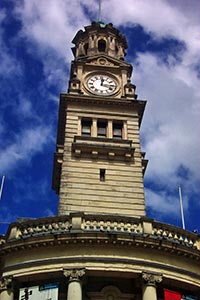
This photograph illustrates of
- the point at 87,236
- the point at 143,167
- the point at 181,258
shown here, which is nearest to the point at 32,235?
the point at 87,236

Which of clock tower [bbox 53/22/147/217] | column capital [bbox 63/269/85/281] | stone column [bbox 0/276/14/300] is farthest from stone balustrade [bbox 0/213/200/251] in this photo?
clock tower [bbox 53/22/147/217]

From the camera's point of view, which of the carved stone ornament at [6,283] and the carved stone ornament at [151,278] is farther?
the carved stone ornament at [6,283]

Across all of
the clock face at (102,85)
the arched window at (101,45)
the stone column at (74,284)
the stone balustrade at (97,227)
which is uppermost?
the arched window at (101,45)

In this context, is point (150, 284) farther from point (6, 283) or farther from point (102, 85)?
point (102, 85)

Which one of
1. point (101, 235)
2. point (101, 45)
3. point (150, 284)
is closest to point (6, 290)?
point (101, 235)

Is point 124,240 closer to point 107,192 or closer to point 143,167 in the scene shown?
point 107,192

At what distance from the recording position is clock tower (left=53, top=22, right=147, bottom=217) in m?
39.8

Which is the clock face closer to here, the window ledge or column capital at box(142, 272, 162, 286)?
the window ledge

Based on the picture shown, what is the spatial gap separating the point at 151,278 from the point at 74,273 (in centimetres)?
455

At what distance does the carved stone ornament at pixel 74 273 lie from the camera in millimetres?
27125

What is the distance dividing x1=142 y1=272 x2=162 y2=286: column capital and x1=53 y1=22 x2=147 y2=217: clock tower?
11.1 m

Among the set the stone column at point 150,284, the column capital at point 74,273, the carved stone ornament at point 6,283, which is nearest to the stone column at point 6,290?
the carved stone ornament at point 6,283

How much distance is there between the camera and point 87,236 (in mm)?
28250

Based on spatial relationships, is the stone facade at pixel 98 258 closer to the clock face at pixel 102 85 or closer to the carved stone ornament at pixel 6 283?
the carved stone ornament at pixel 6 283
